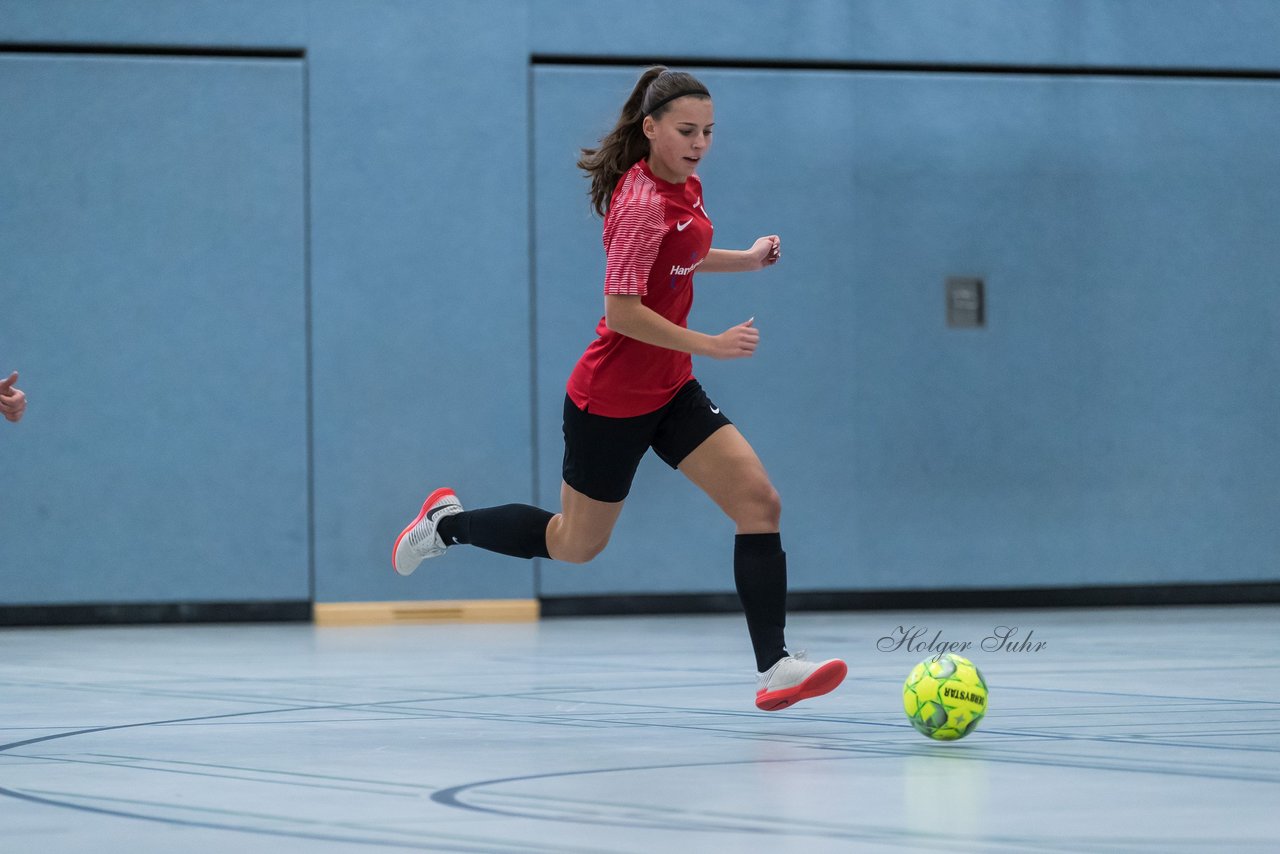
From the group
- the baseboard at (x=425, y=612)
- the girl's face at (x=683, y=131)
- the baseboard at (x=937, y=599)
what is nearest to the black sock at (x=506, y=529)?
the girl's face at (x=683, y=131)

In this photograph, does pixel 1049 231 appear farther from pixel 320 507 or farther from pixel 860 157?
pixel 320 507

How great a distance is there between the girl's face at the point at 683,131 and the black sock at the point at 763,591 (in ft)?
3.34

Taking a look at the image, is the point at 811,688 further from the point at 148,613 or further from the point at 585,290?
the point at 148,613

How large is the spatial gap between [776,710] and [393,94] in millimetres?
5252

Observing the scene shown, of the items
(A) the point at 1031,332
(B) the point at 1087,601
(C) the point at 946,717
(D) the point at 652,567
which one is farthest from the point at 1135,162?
(C) the point at 946,717

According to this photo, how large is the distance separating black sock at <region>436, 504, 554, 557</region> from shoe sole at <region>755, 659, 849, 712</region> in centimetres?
92

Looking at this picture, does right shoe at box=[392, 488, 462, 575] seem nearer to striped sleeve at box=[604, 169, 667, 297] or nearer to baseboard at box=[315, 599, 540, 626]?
striped sleeve at box=[604, 169, 667, 297]

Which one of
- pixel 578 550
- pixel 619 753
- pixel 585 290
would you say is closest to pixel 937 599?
pixel 585 290

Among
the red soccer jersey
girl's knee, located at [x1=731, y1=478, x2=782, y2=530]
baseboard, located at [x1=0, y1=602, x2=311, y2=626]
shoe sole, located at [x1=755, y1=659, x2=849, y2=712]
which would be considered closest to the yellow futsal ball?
shoe sole, located at [x1=755, y1=659, x2=849, y2=712]

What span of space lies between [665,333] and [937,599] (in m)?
5.27

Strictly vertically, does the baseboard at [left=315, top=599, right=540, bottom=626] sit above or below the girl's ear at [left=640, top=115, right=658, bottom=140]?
below
